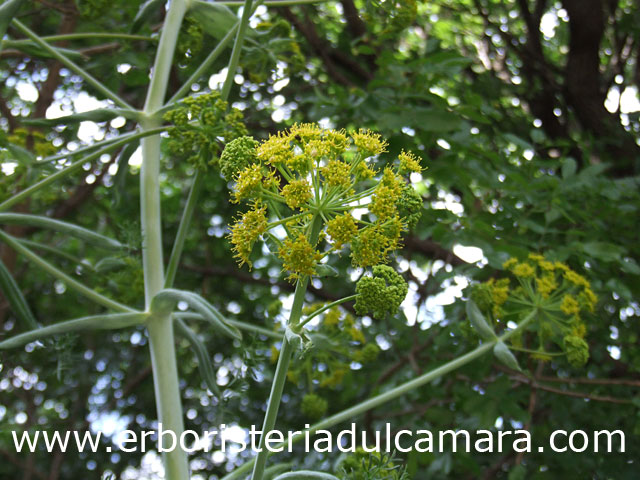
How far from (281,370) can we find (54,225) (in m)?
1.02

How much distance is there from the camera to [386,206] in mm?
1729

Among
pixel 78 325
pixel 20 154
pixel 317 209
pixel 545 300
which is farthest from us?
pixel 545 300

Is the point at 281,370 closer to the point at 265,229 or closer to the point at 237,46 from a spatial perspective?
the point at 265,229

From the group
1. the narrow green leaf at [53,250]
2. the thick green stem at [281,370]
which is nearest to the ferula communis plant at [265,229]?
the thick green stem at [281,370]

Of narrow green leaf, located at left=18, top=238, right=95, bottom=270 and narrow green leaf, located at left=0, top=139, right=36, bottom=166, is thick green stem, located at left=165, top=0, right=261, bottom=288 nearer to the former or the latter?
narrow green leaf, located at left=18, top=238, right=95, bottom=270

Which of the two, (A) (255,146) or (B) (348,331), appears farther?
(B) (348,331)

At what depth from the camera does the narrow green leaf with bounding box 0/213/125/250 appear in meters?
2.22

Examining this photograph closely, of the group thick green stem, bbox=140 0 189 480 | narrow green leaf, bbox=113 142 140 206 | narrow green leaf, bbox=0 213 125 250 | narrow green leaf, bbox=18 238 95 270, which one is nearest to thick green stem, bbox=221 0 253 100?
thick green stem, bbox=140 0 189 480

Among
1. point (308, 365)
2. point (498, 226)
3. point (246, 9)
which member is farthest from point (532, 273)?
point (246, 9)

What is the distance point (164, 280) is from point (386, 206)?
87 cm

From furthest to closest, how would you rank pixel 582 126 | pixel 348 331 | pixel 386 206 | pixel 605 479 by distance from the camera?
pixel 582 126 < pixel 605 479 < pixel 348 331 < pixel 386 206

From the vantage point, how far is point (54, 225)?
2.28m

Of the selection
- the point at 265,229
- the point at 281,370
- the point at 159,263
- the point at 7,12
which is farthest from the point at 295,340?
the point at 7,12

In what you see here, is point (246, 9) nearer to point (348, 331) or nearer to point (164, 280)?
point (164, 280)
